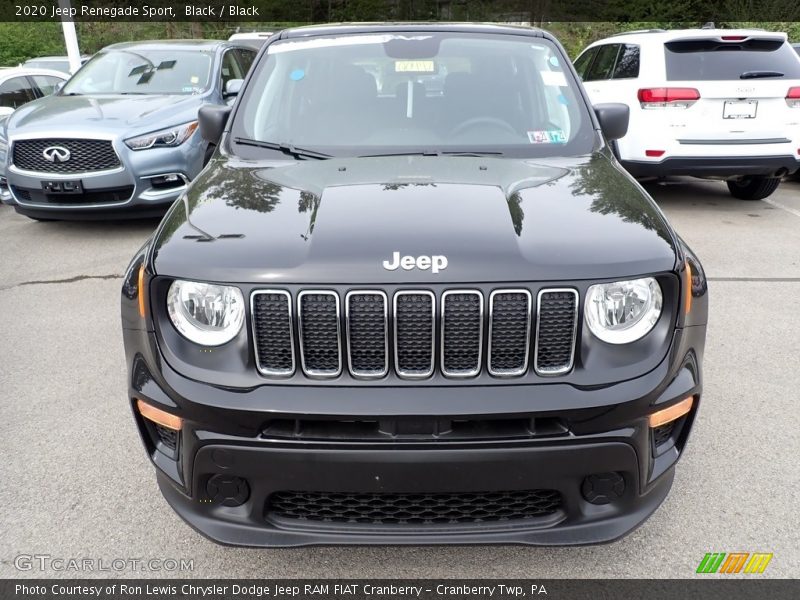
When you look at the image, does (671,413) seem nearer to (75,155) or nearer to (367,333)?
(367,333)

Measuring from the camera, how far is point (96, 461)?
3031 millimetres

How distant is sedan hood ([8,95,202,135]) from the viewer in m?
6.34

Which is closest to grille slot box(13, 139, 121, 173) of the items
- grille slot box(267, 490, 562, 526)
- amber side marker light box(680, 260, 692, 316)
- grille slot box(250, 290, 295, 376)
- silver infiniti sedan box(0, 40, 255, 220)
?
silver infiniti sedan box(0, 40, 255, 220)

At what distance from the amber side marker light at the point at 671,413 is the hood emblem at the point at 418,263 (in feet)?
2.45

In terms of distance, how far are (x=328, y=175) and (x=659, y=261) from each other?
1228mm

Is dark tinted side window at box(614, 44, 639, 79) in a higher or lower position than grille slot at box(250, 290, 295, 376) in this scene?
lower

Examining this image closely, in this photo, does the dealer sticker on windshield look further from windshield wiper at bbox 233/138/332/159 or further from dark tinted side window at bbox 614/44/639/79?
dark tinted side window at bbox 614/44/639/79

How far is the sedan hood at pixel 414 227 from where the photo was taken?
6.35 feet

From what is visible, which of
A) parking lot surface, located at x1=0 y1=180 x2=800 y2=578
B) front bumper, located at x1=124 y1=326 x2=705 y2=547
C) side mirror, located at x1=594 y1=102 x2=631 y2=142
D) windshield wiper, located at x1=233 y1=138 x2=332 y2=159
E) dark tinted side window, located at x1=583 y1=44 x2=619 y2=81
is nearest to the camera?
front bumper, located at x1=124 y1=326 x2=705 y2=547

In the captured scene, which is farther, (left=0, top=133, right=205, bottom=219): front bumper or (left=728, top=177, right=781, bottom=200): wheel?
(left=728, top=177, right=781, bottom=200): wheel

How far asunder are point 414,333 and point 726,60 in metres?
6.70

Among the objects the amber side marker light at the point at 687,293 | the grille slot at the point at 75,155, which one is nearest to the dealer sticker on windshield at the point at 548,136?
the amber side marker light at the point at 687,293

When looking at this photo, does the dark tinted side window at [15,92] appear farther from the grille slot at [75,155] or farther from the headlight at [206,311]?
the headlight at [206,311]

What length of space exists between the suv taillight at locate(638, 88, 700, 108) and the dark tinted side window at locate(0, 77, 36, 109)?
24.4 ft
